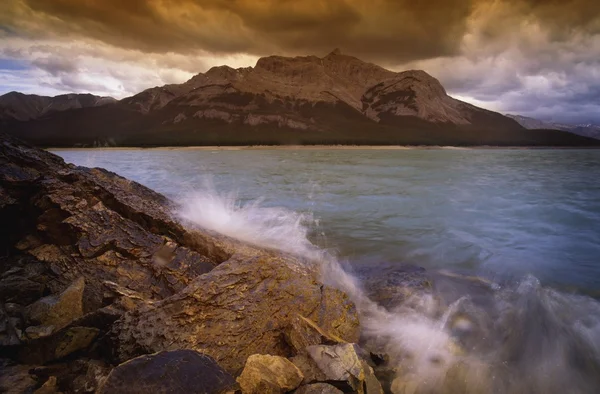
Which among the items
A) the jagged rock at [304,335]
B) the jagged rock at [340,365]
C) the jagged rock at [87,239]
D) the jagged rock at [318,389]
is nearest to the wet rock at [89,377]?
the jagged rock at [87,239]

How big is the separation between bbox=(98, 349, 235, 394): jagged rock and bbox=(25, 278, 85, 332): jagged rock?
1.46 meters

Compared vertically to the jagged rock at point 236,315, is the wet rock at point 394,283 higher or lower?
lower

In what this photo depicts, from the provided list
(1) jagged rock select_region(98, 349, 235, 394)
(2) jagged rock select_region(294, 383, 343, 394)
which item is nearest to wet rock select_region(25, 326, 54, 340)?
(1) jagged rock select_region(98, 349, 235, 394)

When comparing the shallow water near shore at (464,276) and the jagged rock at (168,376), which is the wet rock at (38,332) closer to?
the jagged rock at (168,376)

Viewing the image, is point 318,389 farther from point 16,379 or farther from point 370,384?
point 16,379

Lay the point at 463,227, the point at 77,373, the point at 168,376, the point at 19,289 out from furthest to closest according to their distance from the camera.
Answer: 1. the point at 463,227
2. the point at 19,289
3. the point at 77,373
4. the point at 168,376

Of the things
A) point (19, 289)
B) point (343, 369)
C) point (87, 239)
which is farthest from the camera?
point (87, 239)

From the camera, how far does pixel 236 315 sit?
4285 millimetres

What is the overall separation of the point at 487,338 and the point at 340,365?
135 inches

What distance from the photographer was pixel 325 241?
35.8ft

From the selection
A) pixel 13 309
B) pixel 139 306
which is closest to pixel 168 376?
pixel 139 306

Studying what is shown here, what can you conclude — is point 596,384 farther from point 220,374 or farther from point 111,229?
point 111,229

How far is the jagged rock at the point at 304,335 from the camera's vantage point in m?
4.07

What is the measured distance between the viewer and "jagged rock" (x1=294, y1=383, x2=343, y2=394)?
3336 millimetres
